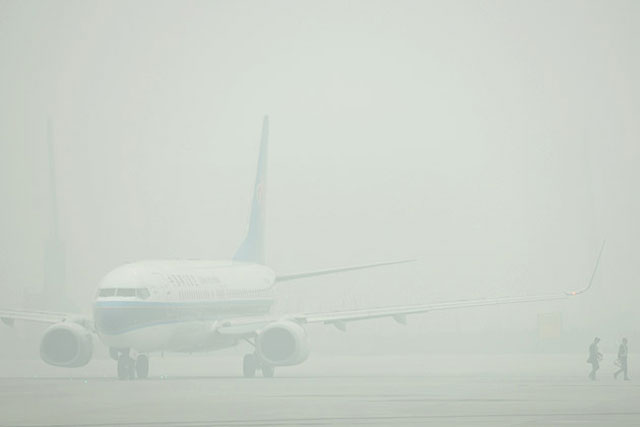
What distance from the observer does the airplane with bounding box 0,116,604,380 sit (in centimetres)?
4903

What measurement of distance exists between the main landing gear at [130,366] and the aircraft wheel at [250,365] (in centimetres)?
470

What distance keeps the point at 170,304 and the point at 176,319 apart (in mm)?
781

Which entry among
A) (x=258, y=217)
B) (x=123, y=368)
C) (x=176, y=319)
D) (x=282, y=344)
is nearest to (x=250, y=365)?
(x=282, y=344)

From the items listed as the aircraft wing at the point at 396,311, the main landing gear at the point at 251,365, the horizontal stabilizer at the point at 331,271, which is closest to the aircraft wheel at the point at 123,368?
the main landing gear at the point at 251,365

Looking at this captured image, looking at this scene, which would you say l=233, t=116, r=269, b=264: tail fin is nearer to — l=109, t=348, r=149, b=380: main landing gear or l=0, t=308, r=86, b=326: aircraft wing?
l=0, t=308, r=86, b=326: aircraft wing

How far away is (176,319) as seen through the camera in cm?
5122

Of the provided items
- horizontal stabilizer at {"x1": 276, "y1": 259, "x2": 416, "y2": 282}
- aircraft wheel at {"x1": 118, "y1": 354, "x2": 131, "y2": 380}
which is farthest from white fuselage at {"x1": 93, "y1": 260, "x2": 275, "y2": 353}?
horizontal stabilizer at {"x1": 276, "y1": 259, "x2": 416, "y2": 282}

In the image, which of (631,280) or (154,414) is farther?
(631,280)

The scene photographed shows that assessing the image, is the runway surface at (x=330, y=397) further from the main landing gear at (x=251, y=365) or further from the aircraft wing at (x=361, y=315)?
the aircraft wing at (x=361, y=315)

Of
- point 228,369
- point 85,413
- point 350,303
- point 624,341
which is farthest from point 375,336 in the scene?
point 85,413

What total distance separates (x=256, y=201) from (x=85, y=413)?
105 ft

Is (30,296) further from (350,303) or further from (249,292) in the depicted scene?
(249,292)

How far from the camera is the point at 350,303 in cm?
9256

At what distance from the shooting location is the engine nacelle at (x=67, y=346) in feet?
169
